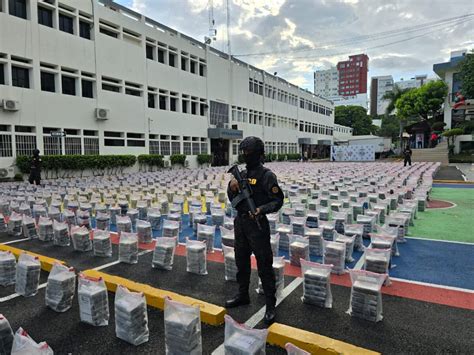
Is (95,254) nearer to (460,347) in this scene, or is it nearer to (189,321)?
(189,321)

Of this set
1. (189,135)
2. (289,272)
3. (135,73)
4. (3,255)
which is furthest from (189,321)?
(189,135)

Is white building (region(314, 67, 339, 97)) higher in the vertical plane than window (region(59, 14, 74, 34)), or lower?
higher

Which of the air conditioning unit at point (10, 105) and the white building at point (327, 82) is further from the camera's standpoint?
the white building at point (327, 82)

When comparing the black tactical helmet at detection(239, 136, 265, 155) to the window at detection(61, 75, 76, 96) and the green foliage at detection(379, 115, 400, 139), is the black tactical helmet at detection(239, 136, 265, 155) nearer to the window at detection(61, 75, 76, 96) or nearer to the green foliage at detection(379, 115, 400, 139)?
the window at detection(61, 75, 76, 96)

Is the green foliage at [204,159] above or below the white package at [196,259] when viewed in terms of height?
above

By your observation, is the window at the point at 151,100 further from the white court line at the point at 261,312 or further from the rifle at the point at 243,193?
the rifle at the point at 243,193

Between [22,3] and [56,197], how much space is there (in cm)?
1554

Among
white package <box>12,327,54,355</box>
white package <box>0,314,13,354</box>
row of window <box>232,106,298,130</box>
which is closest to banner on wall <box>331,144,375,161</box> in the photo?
row of window <box>232,106,298,130</box>

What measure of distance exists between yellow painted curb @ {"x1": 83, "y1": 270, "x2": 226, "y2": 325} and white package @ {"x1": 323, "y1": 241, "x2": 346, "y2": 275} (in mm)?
2011

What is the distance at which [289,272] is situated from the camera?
497cm

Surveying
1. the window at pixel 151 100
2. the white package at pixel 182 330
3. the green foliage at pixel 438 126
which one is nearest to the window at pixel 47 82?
the window at pixel 151 100

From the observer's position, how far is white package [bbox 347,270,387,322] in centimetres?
352

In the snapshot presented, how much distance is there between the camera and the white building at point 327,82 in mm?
150000

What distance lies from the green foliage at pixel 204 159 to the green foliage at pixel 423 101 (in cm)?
3192
